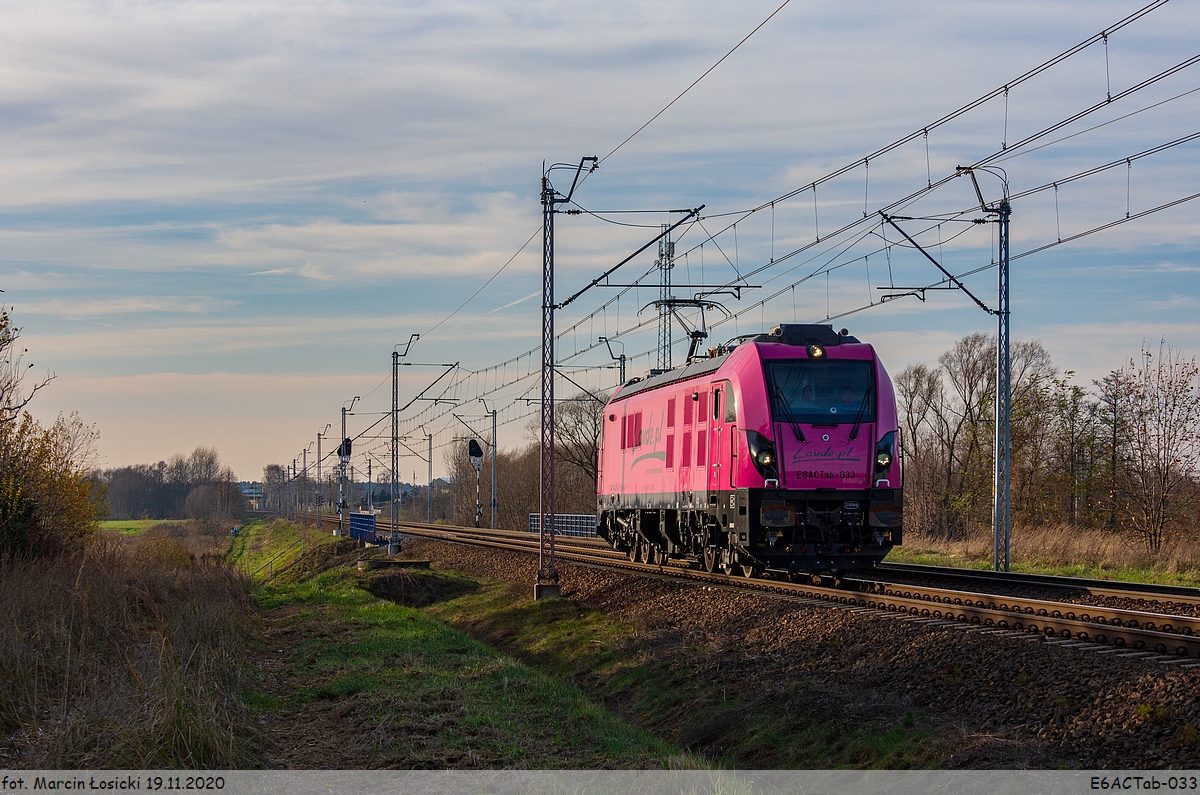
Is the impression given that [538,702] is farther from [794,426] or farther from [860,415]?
[860,415]

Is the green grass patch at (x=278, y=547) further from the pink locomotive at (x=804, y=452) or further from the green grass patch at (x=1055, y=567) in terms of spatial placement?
the pink locomotive at (x=804, y=452)

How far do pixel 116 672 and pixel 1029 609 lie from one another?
37.5ft

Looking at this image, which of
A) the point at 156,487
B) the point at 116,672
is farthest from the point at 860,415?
the point at 156,487

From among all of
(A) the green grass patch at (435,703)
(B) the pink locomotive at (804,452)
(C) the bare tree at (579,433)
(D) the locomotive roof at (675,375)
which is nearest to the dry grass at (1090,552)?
(B) the pink locomotive at (804,452)

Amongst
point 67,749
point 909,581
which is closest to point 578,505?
point 909,581

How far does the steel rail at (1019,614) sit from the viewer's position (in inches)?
432

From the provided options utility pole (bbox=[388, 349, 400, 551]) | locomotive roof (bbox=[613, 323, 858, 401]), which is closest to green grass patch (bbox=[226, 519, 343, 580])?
utility pole (bbox=[388, 349, 400, 551])

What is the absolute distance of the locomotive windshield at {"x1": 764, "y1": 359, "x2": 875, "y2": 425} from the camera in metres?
17.5

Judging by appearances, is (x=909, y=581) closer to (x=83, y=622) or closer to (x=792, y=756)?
(x=792, y=756)

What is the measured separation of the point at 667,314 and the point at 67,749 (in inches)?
978

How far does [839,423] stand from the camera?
17516 millimetres

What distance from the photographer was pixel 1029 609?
1405cm

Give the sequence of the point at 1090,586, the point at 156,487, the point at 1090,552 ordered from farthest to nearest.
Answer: the point at 156,487 → the point at 1090,552 → the point at 1090,586

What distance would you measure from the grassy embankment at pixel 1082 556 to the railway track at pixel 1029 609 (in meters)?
4.10
